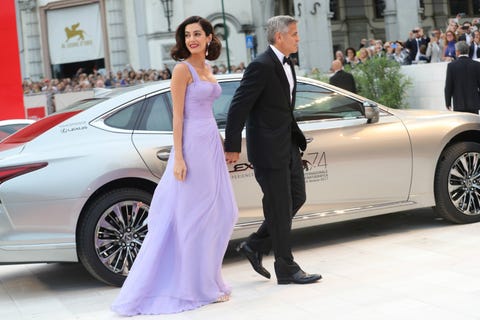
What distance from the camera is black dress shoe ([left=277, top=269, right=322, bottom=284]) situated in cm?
620

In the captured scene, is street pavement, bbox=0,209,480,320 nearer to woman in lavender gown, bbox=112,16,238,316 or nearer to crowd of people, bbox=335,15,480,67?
woman in lavender gown, bbox=112,16,238,316

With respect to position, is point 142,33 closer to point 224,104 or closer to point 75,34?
point 75,34

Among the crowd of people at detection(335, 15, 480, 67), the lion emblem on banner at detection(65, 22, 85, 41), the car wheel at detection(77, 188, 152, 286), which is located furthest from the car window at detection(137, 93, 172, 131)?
the lion emblem on banner at detection(65, 22, 85, 41)

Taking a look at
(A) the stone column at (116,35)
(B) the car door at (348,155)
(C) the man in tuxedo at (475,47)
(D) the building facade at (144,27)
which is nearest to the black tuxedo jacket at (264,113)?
(B) the car door at (348,155)

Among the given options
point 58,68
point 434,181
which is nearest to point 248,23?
point 58,68

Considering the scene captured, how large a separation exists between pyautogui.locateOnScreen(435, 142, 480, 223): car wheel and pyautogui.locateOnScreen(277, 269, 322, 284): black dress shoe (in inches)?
82.5

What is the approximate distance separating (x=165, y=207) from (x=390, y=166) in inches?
97.8

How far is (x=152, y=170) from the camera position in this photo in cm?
668

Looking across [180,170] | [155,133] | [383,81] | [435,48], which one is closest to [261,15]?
[435,48]

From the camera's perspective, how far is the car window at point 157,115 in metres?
6.93

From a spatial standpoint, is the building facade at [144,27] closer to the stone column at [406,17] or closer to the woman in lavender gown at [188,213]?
the stone column at [406,17]

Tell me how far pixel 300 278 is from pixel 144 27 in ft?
92.7

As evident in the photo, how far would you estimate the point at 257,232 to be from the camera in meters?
6.52

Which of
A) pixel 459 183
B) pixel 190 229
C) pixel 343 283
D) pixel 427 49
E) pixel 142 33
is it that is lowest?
pixel 343 283
